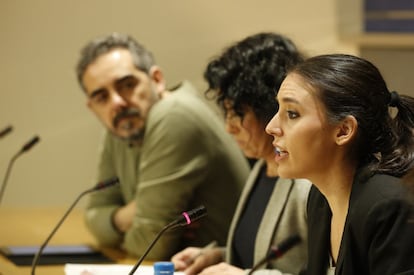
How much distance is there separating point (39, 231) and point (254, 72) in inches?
54.4

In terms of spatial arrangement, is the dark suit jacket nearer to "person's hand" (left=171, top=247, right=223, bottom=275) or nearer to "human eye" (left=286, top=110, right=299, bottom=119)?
"human eye" (left=286, top=110, right=299, bottom=119)

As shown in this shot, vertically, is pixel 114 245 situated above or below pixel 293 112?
below

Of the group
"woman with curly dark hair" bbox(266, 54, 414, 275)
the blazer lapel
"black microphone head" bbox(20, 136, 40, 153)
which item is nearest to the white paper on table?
the blazer lapel

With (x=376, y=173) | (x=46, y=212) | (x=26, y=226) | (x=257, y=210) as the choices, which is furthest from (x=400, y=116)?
(x=46, y=212)

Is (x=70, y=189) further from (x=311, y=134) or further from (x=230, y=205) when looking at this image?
(x=311, y=134)

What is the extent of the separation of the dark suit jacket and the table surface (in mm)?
1182

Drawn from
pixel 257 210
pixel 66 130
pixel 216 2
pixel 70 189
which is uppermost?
pixel 216 2

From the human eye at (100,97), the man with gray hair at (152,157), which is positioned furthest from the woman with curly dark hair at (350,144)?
the human eye at (100,97)

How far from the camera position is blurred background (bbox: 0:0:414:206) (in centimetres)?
407

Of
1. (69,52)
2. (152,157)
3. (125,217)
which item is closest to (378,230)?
(152,157)

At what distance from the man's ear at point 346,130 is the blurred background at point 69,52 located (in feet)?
7.21

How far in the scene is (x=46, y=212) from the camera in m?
3.98

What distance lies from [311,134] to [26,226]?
6.56ft

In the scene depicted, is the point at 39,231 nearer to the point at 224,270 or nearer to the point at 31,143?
the point at 31,143
